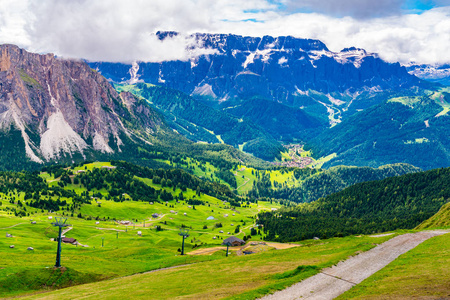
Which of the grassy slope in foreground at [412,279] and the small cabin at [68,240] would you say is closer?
the grassy slope in foreground at [412,279]

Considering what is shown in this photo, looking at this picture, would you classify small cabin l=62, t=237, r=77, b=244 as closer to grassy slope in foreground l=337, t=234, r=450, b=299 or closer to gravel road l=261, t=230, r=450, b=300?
gravel road l=261, t=230, r=450, b=300

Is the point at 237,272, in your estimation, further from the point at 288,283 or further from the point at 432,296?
the point at 432,296

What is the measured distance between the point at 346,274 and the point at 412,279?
12.5 meters

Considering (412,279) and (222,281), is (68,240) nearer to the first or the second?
(222,281)

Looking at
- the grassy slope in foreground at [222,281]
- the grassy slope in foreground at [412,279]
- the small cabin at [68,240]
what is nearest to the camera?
the grassy slope in foreground at [412,279]

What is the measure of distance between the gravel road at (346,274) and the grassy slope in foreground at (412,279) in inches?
89.8

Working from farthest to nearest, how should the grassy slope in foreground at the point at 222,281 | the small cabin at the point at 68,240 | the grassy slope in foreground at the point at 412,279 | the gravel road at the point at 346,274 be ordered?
the small cabin at the point at 68,240 → the grassy slope in foreground at the point at 222,281 → the gravel road at the point at 346,274 → the grassy slope in foreground at the point at 412,279

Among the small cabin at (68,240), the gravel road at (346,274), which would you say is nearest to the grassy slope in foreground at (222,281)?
the gravel road at (346,274)

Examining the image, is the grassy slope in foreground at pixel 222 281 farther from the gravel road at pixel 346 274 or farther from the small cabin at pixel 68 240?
the small cabin at pixel 68 240

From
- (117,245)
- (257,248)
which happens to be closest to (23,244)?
(117,245)

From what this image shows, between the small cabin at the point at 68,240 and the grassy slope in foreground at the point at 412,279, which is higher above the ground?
the grassy slope in foreground at the point at 412,279

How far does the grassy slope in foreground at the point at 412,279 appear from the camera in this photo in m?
51.7

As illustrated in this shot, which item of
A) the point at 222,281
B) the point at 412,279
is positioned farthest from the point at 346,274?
the point at 222,281

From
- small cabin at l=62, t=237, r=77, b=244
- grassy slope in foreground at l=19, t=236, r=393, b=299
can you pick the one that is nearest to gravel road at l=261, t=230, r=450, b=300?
grassy slope in foreground at l=19, t=236, r=393, b=299
